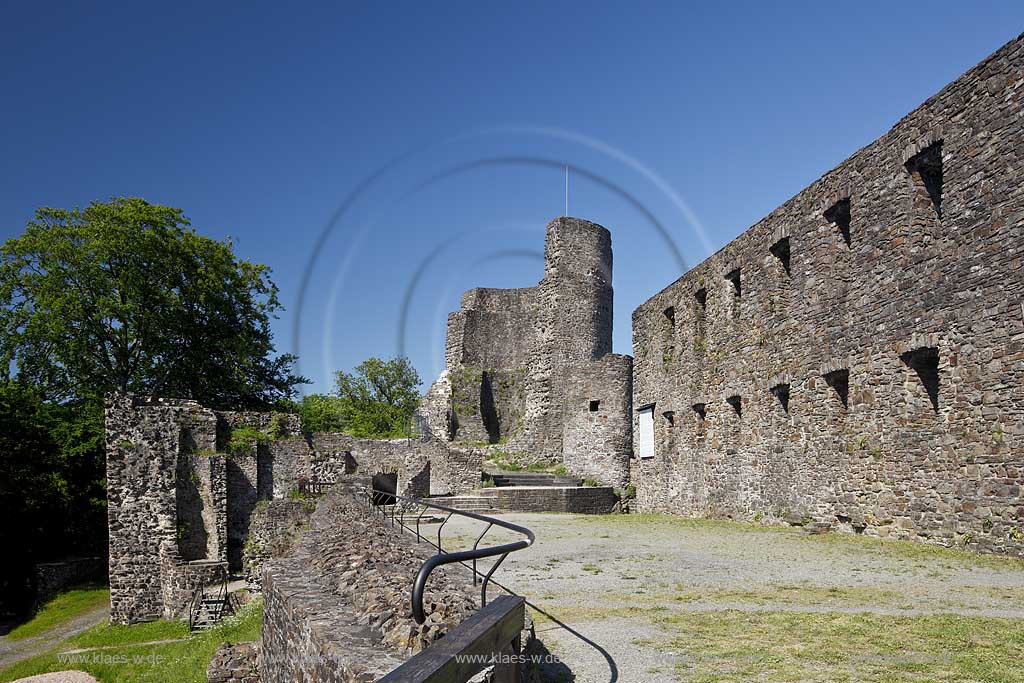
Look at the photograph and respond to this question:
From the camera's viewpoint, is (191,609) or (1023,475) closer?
(1023,475)

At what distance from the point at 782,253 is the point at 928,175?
15.2 feet

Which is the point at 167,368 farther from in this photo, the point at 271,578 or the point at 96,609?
the point at 271,578

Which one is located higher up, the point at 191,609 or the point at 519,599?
the point at 519,599

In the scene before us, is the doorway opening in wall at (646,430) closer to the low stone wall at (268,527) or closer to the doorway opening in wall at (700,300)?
the doorway opening in wall at (700,300)

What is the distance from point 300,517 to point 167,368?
1414cm

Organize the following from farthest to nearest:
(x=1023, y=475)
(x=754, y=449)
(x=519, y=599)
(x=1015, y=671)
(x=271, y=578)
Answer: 1. (x=754, y=449)
2. (x=1023, y=475)
3. (x=271, y=578)
4. (x=1015, y=671)
5. (x=519, y=599)

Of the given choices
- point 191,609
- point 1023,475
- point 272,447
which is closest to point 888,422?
point 1023,475

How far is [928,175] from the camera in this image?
1269 centimetres

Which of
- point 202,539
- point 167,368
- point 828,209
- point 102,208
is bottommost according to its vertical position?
point 202,539

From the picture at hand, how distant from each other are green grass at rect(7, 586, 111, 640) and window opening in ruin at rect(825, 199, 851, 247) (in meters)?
24.1

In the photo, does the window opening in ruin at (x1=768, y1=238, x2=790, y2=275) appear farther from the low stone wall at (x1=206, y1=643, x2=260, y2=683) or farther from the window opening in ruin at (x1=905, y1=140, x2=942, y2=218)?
the low stone wall at (x1=206, y1=643, x2=260, y2=683)

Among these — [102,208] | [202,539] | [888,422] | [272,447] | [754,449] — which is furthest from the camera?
[102,208]

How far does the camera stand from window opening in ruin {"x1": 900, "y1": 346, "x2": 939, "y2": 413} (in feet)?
39.9

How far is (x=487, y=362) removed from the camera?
40250mm
